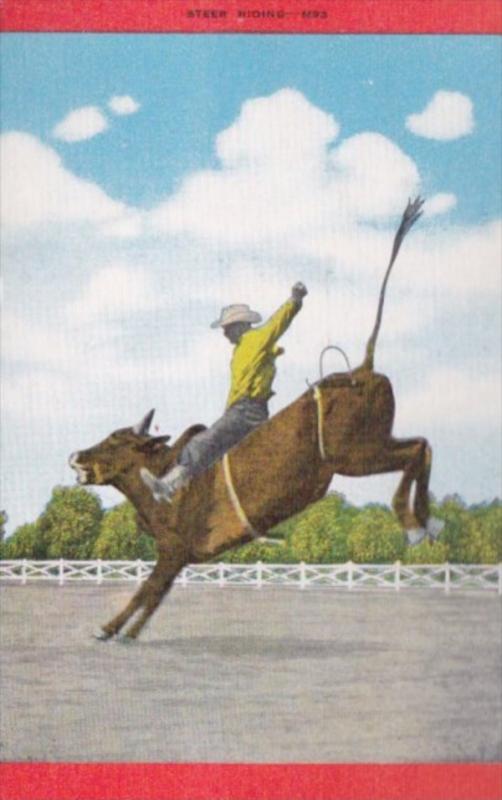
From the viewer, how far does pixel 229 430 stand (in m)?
1.32

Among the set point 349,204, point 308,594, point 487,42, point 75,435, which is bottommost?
point 308,594

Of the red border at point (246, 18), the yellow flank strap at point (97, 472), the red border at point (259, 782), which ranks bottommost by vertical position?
the red border at point (259, 782)

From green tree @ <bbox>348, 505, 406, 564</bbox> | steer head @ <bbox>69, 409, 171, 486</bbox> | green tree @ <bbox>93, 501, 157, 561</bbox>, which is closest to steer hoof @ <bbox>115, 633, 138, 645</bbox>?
green tree @ <bbox>93, 501, 157, 561</bbox>

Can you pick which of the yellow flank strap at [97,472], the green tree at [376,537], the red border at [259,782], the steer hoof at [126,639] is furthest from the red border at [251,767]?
the yellow flank strap at [97,472]

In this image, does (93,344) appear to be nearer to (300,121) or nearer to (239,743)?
(300,121)

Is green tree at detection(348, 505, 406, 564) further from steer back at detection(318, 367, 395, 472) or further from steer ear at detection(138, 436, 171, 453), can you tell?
steer ear at detection(138, 436, 171, 453)

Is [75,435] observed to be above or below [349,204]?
below

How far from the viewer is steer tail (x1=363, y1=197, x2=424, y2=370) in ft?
4.37

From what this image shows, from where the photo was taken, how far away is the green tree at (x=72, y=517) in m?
1.33

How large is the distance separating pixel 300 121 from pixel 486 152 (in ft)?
0.85

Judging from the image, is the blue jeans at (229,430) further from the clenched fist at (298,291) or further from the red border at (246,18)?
the red border at (246,18)

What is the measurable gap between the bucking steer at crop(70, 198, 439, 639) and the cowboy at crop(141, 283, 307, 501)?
13 millimetres

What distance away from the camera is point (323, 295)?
1.33 metres

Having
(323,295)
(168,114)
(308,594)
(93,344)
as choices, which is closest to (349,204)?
(323,295)
